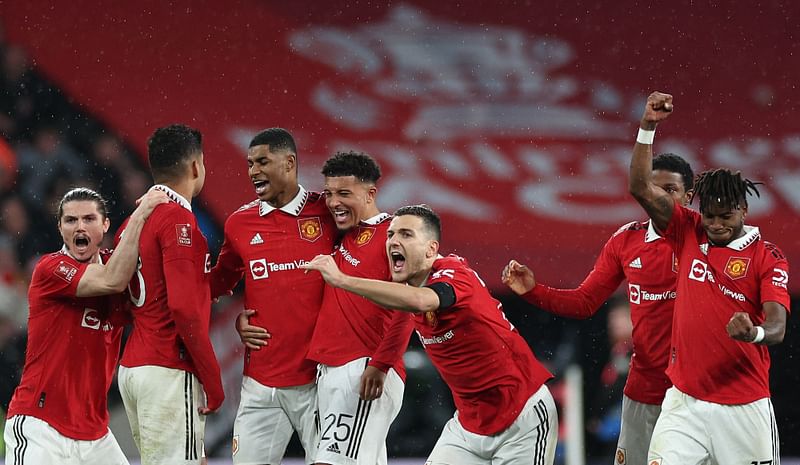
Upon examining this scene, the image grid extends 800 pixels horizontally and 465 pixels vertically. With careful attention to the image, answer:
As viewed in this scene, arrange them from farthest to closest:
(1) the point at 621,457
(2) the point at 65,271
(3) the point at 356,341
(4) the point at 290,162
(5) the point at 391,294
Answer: (1) the point at 621,457, (4) the point at 290,162, (3) the point at 356,341, (2) the point at 65,271, (5) the point at 391,294

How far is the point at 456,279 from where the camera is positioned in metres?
5.31

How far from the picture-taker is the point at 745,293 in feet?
17.6

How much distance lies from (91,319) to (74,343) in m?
0.14

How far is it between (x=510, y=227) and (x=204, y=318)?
4647 mm

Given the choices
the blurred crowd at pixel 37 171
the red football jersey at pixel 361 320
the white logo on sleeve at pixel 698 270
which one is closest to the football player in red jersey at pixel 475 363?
the red football jersey at pixel 361 320

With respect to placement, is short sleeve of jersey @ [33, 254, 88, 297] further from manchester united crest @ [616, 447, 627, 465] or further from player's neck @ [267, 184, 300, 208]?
manchester united crest @ [616, 447, 627, 465]

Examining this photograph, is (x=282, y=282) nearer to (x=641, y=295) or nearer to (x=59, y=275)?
(x=59, y=275)

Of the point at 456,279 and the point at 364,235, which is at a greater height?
the point at 364,235

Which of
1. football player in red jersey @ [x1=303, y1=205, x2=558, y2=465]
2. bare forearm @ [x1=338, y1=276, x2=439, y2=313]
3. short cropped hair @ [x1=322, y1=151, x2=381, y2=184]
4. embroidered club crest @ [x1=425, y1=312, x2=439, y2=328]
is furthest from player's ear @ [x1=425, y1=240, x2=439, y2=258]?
short cropped hair @ [x1=322, y1=151, x2=381, y2=184]

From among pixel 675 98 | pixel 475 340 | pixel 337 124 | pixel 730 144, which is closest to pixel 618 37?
pixel 675 98

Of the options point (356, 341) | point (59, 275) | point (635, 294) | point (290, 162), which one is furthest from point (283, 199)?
point (635, 294)

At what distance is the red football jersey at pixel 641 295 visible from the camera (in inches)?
241

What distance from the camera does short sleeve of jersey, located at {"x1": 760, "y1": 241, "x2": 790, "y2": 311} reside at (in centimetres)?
525

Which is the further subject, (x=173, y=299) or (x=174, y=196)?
(x=174, y=196)
